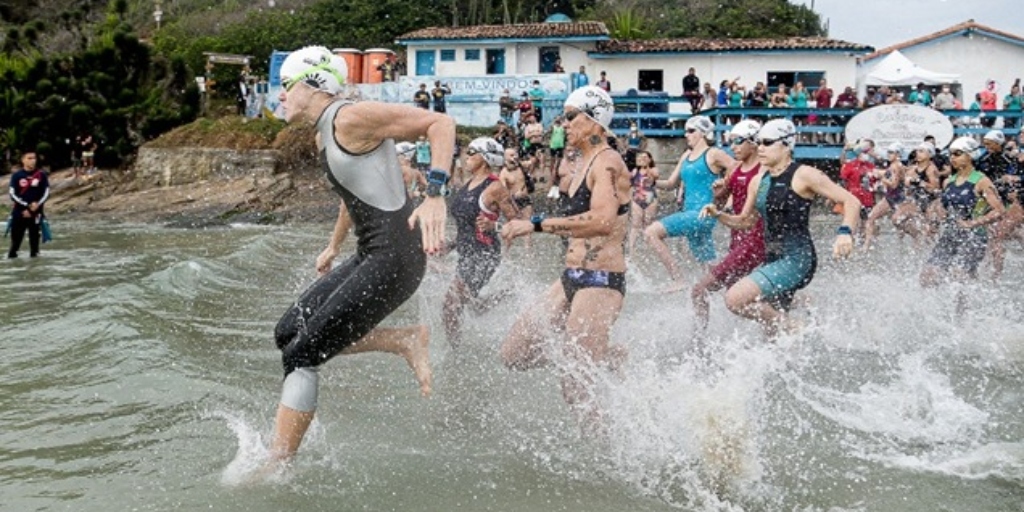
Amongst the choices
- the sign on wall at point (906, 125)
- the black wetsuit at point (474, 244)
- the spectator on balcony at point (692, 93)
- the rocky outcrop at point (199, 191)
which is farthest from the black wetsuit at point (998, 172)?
the rocky outcrop at point (199, 191)

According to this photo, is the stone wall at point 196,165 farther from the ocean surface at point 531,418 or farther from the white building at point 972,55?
the white building at point 972,55

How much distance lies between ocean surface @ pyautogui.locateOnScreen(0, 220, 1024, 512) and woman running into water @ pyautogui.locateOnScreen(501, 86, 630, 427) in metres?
0.17

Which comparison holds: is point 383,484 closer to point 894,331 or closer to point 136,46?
point 894,331

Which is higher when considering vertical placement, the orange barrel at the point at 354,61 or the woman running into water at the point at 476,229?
the orange barrel at the point at 354,61

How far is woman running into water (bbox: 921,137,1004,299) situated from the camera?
9.31 metres

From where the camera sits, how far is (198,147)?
29.2m

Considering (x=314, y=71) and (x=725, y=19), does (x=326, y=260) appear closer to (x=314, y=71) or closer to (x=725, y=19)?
(x=314, y=71)

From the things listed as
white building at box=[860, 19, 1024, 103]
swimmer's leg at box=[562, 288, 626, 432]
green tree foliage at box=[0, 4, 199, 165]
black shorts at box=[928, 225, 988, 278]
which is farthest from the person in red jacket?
green tree foliage at box=[0, 4, 199, 165]

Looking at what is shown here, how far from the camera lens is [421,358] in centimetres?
505

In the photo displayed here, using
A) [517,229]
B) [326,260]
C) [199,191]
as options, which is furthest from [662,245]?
[199,191]

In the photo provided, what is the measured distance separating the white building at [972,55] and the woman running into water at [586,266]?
30.3 m

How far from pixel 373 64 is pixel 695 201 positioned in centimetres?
2706

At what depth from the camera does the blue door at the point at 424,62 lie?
35875 mm

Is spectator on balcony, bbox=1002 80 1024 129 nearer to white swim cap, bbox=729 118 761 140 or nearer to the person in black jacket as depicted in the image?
white swim cap, bbox=729 118 761 140
